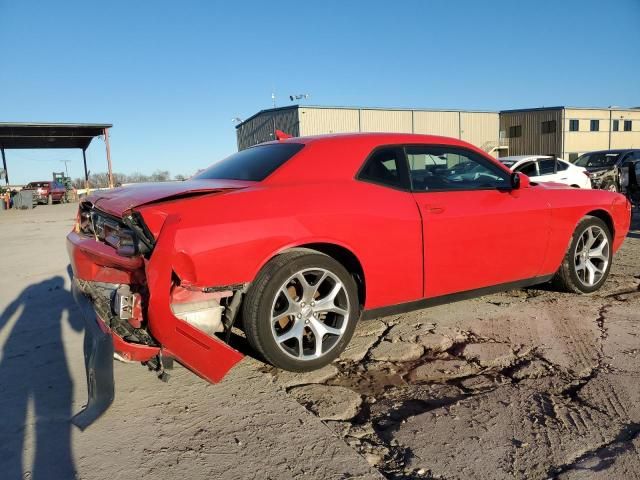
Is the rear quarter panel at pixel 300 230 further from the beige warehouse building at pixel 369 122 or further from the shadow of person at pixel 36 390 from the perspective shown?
the beige warehouse building at pixel 369 122

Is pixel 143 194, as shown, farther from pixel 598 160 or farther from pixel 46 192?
pixel 46 192

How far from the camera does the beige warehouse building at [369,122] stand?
111ft

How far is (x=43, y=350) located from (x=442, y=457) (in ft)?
9.64

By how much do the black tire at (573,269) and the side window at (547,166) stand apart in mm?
8108

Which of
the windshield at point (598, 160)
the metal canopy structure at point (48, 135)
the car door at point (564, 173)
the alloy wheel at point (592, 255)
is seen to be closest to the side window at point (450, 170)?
the alloy wheel at point (592, 255)

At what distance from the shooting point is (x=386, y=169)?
338cm

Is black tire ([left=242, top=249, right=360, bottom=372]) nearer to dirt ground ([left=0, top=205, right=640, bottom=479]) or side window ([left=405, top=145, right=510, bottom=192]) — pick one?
dirt ground ([left=0, top=205, right=640, bottom=479])

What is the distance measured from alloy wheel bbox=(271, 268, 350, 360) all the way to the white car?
9.92m

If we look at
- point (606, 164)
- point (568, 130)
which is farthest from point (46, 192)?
point (568, 130)

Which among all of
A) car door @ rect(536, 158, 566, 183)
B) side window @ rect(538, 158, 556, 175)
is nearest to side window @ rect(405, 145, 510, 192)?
car door @ rect(536, 158, 566, 183)

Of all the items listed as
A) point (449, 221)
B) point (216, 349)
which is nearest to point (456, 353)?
point (449, 221)

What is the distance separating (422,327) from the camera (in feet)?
12.4

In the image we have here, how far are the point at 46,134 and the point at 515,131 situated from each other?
36.9 m

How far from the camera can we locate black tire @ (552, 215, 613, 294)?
14.1ft
